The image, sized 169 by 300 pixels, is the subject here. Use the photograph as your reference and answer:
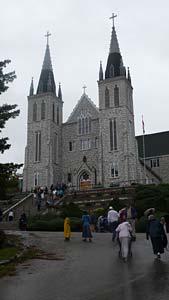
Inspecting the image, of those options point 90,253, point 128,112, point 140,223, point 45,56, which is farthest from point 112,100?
point 90,253

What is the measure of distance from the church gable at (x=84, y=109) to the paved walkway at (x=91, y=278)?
49627 mm

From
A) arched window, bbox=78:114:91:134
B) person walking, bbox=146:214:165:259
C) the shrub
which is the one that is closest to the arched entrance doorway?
arched window, bbox=78:114:91:134

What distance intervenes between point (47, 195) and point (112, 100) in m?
20.9

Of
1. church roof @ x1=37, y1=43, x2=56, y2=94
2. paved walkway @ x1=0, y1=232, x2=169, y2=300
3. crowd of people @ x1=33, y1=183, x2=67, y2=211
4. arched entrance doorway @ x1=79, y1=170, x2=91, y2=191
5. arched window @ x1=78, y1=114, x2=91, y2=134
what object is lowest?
paved walkway @ x1=0, y1=232, x2=169, y2=300

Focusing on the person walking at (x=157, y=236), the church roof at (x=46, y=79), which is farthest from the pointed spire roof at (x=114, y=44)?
the person walking at (x=157, y=236)

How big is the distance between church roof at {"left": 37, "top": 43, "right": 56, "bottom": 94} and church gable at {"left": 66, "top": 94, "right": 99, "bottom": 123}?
469 centimetres

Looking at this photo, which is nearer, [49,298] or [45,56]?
[49,298]

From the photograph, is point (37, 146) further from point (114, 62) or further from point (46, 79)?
point (114, 62)

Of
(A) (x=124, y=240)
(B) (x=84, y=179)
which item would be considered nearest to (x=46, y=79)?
(B) (x=84, y=179)

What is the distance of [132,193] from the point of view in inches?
1738

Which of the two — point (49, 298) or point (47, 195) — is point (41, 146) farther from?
point (49, 298)

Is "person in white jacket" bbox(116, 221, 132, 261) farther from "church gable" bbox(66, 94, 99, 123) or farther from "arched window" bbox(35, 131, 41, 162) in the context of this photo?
"church gable" bbox(66, 94, 99, 123)

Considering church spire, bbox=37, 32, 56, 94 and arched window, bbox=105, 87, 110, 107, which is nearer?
arched window, bbox=105, 87, 110, 107

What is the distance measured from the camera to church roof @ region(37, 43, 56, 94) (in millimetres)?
68250
